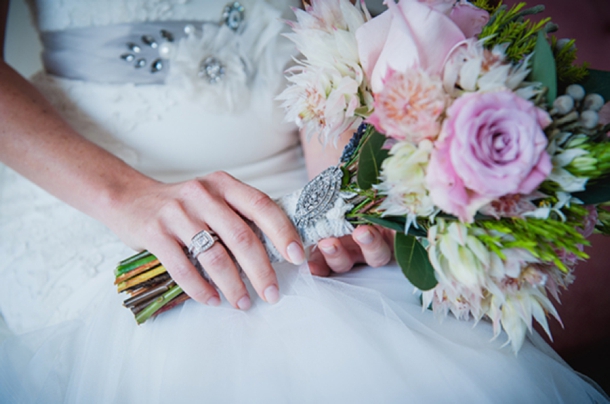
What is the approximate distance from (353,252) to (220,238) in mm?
323

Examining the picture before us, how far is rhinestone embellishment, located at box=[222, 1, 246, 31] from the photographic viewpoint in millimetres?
800

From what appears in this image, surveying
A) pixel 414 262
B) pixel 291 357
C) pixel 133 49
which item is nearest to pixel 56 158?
pixel 133 49

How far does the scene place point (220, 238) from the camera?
557 mm

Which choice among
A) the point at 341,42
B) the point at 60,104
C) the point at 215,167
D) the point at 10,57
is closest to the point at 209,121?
the point at 215,167

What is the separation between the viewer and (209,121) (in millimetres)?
846

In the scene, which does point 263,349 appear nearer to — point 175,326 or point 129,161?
point 175,326

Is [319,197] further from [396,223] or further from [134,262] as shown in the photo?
[134,262]

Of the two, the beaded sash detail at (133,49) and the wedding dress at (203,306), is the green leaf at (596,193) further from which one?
the beaded sash detail at (133,49)

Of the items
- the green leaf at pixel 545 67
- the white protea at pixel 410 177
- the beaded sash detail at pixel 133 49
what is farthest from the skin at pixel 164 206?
the green leaf at pixel 545 67

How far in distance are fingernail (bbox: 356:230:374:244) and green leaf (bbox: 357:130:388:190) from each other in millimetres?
165

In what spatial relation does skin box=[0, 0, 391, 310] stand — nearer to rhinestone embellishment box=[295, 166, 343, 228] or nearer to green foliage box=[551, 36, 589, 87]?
rhinestone embellishment box=[295, 166, 343, 228]

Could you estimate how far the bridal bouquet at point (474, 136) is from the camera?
312 mm

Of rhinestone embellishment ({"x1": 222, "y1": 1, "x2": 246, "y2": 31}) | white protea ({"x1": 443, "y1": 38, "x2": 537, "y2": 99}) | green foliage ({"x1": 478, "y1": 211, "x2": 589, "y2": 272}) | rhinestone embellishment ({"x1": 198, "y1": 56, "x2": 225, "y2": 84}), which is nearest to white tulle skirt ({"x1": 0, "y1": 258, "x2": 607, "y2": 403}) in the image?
green foliage ({"x1": 478, "y1": 211, "x2": 589, "y2": 272})

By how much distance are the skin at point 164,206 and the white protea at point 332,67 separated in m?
0.19
